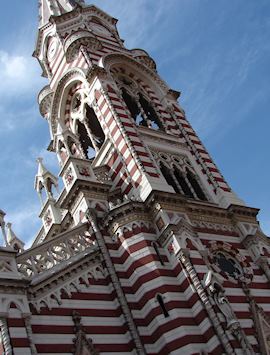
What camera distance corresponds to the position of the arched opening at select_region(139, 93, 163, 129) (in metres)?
27.9

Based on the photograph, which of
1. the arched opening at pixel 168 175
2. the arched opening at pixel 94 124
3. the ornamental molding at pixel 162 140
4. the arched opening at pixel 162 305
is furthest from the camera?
the arched opening at pixel 94 124

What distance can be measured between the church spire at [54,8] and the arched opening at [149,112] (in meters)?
8.45

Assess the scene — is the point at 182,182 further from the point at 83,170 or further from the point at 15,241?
the point at 15,241

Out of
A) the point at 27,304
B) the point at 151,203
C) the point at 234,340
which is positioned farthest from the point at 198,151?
the point at 27,304

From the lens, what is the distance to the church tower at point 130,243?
1725 centimetres

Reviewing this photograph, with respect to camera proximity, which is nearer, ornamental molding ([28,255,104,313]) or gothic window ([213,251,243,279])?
ornamental molding ([28,255,104,313])

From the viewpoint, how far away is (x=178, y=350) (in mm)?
17234

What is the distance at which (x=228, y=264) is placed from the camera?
21.6m

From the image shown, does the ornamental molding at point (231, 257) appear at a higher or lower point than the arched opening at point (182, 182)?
lower

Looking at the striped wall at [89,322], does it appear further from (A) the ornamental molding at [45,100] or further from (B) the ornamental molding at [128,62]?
(A) the ornamental molding at [45,100]

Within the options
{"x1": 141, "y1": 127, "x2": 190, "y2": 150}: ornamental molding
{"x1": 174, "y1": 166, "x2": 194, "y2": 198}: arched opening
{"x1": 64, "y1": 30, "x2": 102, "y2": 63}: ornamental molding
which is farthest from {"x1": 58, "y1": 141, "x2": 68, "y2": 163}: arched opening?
{"x1": 174, "y1": 166, "x2": 194, "y2": 198}: arched opening

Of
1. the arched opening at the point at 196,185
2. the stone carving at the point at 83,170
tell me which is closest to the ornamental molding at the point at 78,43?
the stone carving at the point at 83,170

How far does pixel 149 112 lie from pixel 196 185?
208 inches

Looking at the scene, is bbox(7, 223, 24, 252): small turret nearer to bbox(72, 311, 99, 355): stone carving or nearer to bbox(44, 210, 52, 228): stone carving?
bbox(44, 210, 52, 228): stone carving
